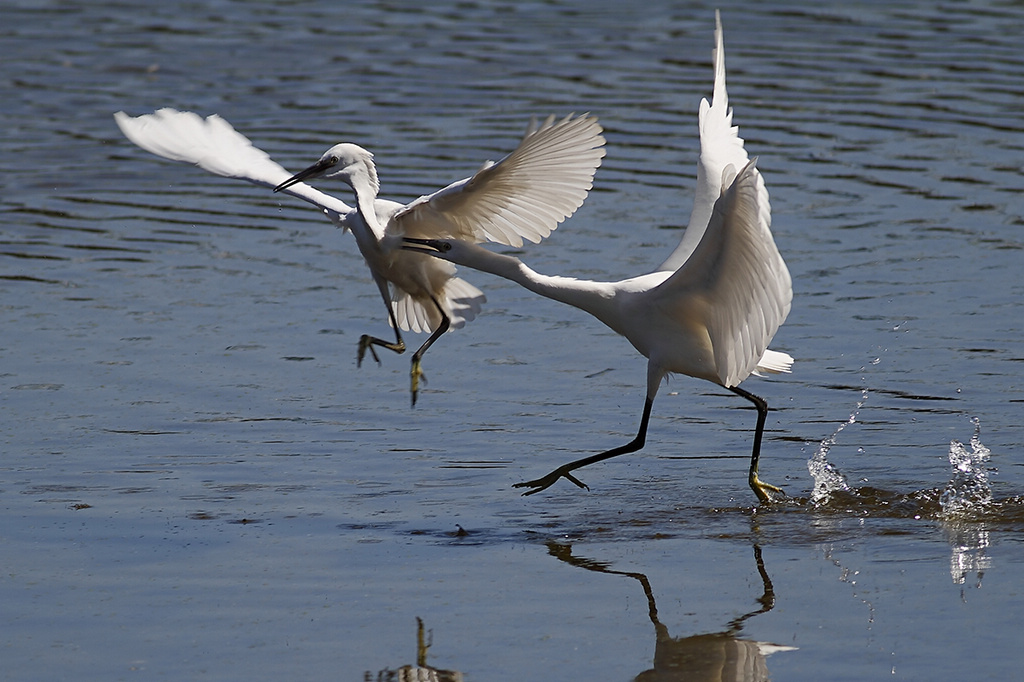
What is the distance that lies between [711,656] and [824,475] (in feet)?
6.71

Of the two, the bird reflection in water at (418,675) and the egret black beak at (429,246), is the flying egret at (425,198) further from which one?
the bird reflection in water at (418,675)

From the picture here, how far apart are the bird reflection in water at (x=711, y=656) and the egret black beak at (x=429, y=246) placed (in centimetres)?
205

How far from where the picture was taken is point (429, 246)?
6.94 metres

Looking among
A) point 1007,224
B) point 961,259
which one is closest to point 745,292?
point 961,259

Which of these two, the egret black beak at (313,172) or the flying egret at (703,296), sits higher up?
the egret black beak at (313,172)

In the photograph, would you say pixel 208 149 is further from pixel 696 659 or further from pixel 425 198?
pixel 696 659

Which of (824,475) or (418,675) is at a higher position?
(824,475)

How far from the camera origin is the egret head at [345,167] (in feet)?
25.7

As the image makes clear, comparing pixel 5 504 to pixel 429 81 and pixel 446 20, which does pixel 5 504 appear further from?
pixel 446 20

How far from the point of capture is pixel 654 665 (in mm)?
5031

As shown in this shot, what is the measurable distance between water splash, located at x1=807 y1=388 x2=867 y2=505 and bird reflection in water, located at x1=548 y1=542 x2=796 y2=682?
1.37 m

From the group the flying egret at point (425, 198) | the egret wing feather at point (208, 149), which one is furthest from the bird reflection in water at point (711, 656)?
the egret wing feather at point (208, 149)

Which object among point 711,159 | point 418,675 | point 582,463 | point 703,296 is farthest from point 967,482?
point 418,675

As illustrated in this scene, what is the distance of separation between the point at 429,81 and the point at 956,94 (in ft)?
17.3
